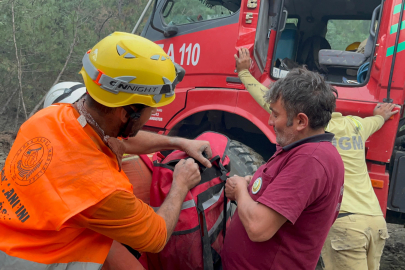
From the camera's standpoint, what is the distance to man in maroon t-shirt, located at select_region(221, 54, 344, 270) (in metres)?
1.28

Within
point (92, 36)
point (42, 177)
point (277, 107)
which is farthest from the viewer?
point (92, 36)

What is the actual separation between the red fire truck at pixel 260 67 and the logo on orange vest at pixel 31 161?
184 centimetres

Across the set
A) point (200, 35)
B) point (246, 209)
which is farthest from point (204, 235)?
point (200, 35)

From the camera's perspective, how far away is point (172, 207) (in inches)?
60.6

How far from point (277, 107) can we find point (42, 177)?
1006 millimetres

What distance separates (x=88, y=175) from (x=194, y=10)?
276 centimetres

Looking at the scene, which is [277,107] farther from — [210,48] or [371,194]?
[210,48]

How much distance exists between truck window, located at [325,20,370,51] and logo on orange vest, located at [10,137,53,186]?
3.72 metres

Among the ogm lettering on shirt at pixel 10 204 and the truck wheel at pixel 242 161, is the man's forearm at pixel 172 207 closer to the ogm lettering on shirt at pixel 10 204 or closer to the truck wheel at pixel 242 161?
the ogm lettering on shirt at pixel 10 204

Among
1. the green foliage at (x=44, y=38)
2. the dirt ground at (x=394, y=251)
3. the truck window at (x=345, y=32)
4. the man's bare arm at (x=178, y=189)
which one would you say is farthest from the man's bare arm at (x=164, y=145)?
the green foliage at (x=44, y=38)

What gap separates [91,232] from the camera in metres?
1.38

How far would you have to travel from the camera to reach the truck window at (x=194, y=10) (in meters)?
3.29

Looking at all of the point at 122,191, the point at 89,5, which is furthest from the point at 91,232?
the point at 89,5

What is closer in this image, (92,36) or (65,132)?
(65,132)
